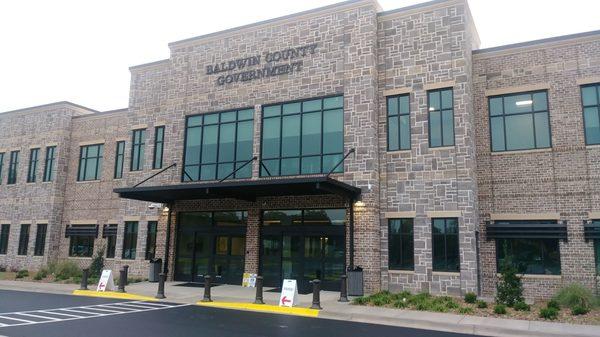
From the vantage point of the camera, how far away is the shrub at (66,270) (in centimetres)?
2428

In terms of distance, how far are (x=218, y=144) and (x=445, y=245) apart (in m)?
11.3

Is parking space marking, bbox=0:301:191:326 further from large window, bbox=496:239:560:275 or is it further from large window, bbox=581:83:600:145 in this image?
large window, bbox=581:83:600:145

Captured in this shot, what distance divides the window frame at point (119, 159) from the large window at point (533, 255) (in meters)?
20.6

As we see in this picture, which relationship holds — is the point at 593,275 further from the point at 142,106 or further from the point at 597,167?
the point at 142,106

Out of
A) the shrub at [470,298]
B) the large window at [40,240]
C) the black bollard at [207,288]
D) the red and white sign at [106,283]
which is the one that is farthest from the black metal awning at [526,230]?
the large window at [40,240]

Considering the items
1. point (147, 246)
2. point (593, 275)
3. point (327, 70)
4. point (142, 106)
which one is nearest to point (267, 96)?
point (327, 70)

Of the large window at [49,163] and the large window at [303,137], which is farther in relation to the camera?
the large window at [49,163]

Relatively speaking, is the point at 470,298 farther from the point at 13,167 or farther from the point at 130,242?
the point at 13,167

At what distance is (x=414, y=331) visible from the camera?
483 inches

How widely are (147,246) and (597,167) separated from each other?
20.4 meters

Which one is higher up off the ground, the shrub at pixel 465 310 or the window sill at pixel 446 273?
the window sill at pixel 446 273

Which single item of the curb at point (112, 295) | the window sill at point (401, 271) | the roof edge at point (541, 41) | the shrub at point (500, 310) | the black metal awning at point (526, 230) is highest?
the roof edge at point (541, 41)

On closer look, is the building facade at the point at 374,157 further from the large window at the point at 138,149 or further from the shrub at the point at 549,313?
the shrub at the point at 549,313

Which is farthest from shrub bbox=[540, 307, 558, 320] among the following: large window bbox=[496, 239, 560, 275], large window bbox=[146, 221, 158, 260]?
large window bbox=[146, 221, 158, 260]
